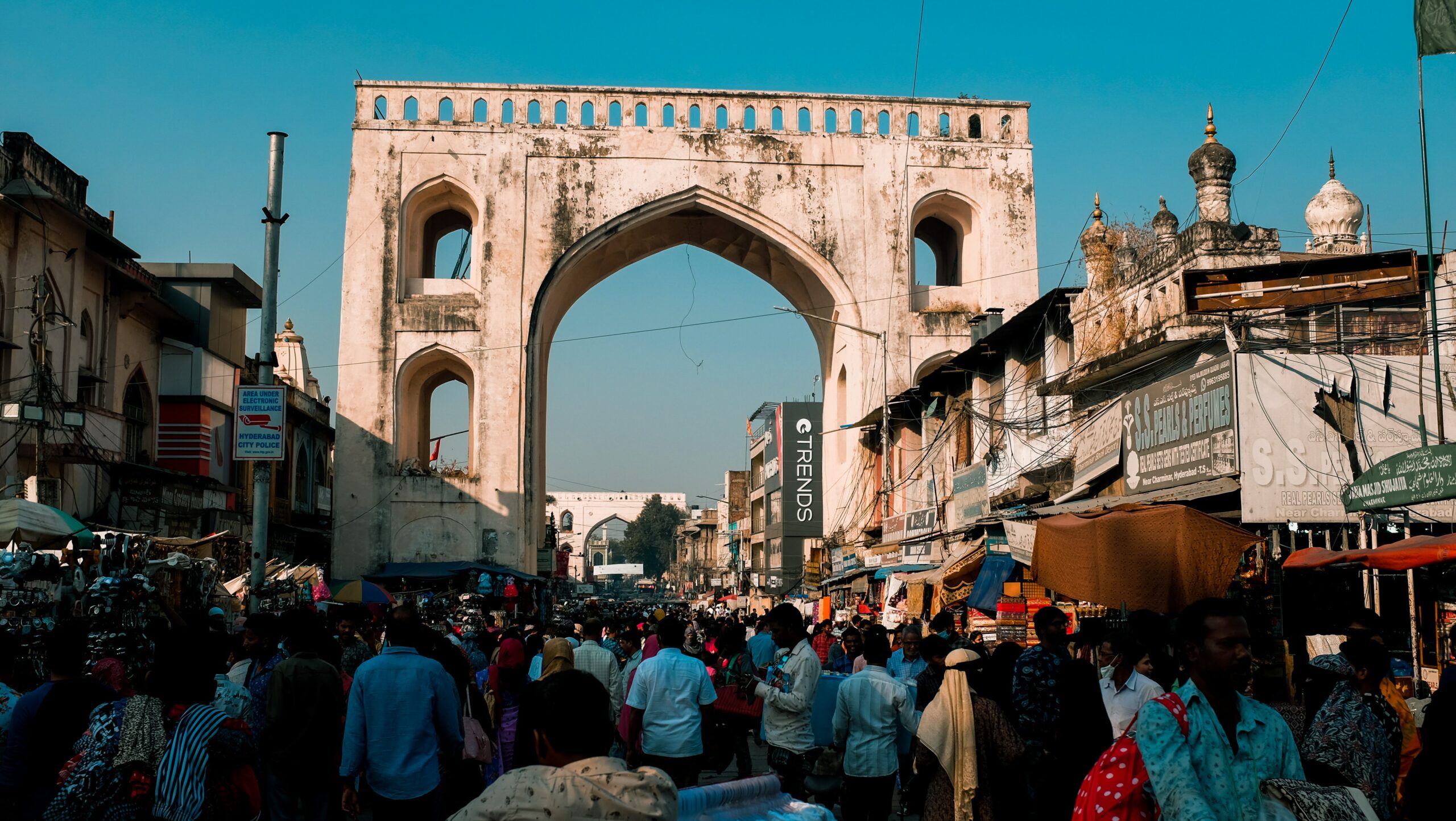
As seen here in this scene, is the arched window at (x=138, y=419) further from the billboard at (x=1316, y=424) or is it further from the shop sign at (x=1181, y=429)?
the billboard at (x=1316, y=424)

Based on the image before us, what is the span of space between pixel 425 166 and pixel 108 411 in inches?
371

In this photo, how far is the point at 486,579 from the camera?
24609 millimetres

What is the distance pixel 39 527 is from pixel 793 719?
5815mm

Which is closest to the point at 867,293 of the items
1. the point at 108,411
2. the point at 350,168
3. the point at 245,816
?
the point at 350,168

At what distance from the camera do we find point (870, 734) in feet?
18.9

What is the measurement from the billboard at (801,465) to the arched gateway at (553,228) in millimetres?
8640

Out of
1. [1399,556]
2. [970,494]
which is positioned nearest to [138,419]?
[970,494]

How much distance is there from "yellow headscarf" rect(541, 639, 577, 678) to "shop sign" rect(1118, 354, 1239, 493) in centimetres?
621

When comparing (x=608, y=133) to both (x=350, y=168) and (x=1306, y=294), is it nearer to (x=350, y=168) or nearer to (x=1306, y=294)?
(x=350, y=168)

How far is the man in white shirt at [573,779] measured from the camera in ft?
8.19

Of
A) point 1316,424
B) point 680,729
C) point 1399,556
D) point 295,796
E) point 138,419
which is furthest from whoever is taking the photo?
point 138,419

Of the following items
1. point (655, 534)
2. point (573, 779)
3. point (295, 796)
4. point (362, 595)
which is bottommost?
point (295, 796)

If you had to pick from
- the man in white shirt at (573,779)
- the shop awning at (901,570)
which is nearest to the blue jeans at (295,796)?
the man in white shirt at (573,779)

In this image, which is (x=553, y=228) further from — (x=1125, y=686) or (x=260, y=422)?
(x=1125, y=686)
